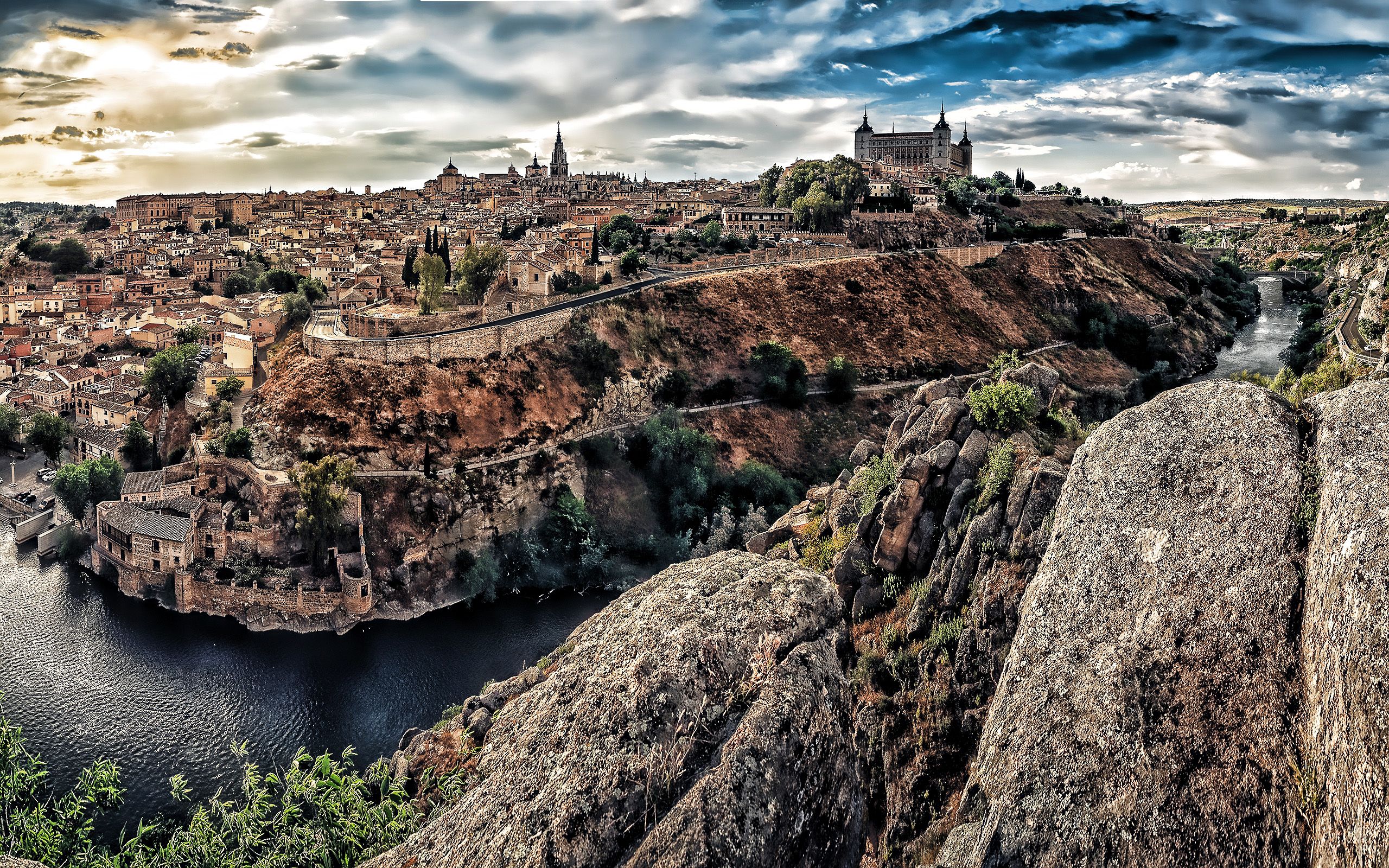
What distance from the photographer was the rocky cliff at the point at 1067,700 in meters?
8.71

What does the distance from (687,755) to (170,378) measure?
1866 inches

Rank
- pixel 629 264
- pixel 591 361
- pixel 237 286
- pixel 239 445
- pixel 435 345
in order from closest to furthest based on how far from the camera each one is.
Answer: pixel 239 445, pixel 435 345, pixel 591 361, pixel 629 264, pixel 237 286

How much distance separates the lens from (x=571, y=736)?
9.77 m

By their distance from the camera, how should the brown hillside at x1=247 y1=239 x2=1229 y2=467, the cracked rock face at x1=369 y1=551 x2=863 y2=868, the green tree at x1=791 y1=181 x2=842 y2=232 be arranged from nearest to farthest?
the cracked rock face at x1=369 y1=551 x2=863 y2=868 < the brown hillside at x1=247 y1=239 x2=1229 y2=467 < the green tree at x1=791 y1=181 x2=842 y2=232

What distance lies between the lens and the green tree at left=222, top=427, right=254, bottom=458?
38156mm

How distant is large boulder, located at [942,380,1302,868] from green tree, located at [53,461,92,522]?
41.1 metres

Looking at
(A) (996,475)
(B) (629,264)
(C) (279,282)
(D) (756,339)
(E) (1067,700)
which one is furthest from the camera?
(C) (279,282)

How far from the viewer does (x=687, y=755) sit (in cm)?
915

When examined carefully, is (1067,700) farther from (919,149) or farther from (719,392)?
(919,149)

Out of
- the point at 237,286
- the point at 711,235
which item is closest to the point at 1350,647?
the point at 711,235

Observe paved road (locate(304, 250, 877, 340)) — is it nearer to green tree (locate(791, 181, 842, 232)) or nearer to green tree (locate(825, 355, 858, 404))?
green tree (locate(791, 181, 842, 232))

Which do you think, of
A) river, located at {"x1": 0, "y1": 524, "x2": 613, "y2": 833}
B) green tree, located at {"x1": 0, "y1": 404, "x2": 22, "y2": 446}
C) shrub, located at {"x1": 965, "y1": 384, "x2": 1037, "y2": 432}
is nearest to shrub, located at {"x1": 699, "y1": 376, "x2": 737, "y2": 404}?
river, located at {"x1": 0, "y1": 524, "x2": 613, "y2": 833}

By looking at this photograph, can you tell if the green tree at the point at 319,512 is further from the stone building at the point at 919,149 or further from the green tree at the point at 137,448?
the stone building at the point at 919,149

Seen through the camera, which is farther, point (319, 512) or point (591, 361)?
point (591, 361)
